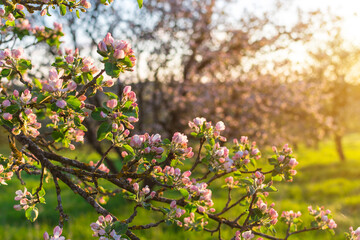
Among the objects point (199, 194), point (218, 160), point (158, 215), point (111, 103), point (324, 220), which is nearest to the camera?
point (111, 103)

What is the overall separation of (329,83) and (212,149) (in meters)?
21.5

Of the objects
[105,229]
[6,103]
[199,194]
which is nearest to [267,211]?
[199,194]

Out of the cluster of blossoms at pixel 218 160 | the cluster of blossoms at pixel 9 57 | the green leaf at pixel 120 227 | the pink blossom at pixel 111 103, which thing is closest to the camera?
the pink blossom at pixel 111 103

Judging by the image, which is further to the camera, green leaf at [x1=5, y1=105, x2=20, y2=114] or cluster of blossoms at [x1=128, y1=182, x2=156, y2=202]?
cluster of blossoms at [x1=128, y1=182, x2=156, y2=202]

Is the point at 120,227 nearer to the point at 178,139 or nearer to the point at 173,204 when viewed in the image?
the point at 173,204

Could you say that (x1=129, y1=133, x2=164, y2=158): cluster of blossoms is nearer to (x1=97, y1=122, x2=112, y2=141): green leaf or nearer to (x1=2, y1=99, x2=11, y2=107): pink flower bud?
(x1=97, y1=122, x2=112, y2=141): green leaf

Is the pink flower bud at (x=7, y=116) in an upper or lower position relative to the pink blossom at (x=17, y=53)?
lower

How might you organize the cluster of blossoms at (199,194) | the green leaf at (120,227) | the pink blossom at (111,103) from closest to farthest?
the pink blossom at (111,103)
the green leaf at (120,227)
the cluster of blossoms at (199,194)

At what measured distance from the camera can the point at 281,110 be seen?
12.4 m

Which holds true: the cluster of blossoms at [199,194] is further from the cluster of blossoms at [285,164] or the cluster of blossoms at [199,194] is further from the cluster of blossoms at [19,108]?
the cluster of blossoms at [19,108]

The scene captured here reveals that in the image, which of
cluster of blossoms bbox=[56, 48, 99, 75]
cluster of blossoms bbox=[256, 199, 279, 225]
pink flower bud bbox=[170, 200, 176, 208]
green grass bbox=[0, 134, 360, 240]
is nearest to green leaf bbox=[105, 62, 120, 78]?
cluster of blossoms bbox=[56, 48, 99, 75]

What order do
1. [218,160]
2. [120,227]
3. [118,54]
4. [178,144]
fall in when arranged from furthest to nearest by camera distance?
[218,160]
[178,144]
[120,227]
[118,54]

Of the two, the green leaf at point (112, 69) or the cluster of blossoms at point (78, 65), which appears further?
the cluster of blossoms at point (78, 65)

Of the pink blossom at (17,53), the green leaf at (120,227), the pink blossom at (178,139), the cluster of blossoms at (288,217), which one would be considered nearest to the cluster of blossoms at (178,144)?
the pink blossom at (178,139)
